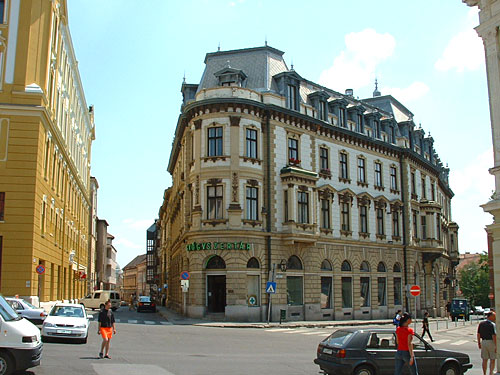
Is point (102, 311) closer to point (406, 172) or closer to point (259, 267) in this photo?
point (259, 267)

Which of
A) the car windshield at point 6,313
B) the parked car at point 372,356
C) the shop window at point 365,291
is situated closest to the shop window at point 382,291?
the shop window at point 365,291

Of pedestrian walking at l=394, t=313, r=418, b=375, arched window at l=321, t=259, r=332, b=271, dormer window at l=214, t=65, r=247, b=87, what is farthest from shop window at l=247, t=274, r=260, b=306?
pedestrian walking at l=394, t=313, r=418, b=375

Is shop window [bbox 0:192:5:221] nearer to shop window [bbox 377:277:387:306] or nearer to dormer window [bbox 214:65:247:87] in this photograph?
dormer window [bbox 214:65:247:87]

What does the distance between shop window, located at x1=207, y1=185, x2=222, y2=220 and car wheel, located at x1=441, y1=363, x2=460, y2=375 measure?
23410 millimetres

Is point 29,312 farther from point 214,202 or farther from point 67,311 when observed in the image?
point 214,202

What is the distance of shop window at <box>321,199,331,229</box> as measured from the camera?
4231 centimetres

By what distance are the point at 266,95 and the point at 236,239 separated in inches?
435

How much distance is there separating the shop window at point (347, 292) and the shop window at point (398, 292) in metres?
6.65

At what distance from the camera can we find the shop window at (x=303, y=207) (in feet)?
130

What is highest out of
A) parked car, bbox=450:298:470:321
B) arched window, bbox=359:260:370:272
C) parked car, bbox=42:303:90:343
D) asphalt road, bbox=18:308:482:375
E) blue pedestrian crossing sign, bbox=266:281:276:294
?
arched window, bbox=359:260:370:272

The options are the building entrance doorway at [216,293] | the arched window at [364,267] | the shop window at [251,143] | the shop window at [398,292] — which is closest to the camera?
the building entrance doorway at [216,293]

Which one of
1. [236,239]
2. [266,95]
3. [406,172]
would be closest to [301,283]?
[236,239]

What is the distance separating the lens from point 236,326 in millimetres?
32875

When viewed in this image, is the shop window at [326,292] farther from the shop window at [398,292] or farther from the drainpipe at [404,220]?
the drainpipe at [404,220]
